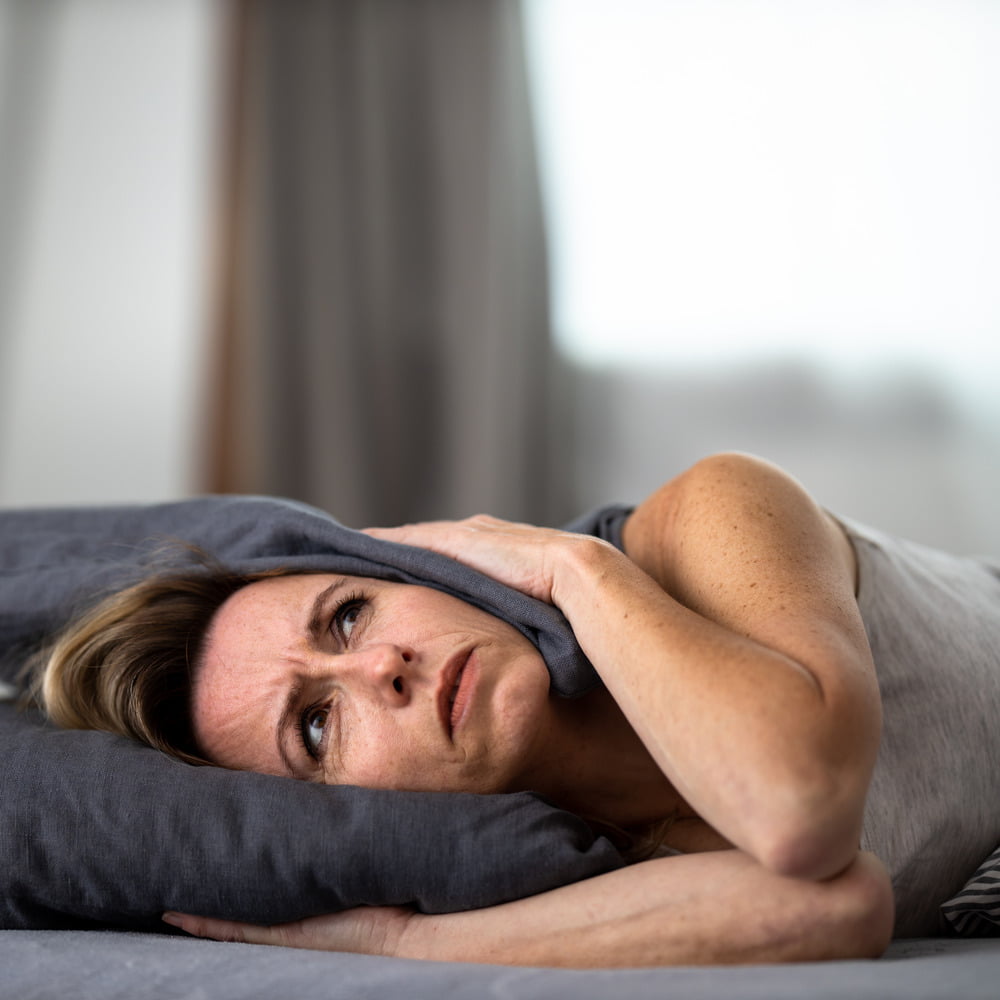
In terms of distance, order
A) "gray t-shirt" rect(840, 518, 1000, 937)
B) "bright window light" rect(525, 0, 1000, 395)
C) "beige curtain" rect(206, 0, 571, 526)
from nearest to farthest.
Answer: "gray t-shirt" rect(840, 518, 1000, 937), "bright window light" rect(525, 0, 1000, 395), "beige curtain" rect(206, 0, 571, 526)

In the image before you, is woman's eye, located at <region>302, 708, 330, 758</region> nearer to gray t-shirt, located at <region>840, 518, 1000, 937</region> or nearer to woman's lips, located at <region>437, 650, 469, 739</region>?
woman's lips, located at <region>437, 650, 469, 739</region>

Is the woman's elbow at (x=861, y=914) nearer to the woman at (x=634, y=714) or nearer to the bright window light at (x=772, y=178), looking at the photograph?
the woman at (x=634, y=714)

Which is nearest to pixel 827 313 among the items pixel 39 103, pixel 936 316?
pixel 936 316

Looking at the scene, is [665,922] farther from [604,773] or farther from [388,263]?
[388,263]

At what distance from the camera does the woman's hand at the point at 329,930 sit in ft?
3.24

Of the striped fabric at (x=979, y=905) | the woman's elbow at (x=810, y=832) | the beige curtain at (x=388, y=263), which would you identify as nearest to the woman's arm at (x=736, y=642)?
the woman's elbow at (x=810, y=832)

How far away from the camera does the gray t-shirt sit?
3.51 feet

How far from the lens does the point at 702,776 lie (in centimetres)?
90

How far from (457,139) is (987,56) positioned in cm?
148

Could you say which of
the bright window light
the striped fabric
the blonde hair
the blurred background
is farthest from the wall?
the striped fabric

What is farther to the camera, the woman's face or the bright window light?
the bright window light

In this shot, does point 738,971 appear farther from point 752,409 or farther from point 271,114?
point 271,114

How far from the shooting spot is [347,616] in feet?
3.93

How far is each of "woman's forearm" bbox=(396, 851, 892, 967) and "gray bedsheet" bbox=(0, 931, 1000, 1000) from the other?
0.05 m
